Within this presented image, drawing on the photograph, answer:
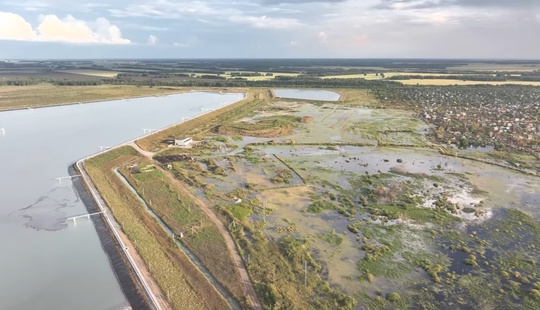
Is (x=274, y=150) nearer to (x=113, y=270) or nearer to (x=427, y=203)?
(x=427, y=203)

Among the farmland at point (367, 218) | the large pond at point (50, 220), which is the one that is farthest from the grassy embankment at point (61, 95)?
the farmland at point (367, 218)

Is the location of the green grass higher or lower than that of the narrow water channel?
higher

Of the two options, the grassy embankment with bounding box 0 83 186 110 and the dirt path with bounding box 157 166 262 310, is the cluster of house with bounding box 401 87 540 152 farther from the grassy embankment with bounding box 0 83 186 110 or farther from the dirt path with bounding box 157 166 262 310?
the grassy embankment with bounding box 0 83 186 110

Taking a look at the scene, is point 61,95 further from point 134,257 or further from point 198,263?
point 198,263

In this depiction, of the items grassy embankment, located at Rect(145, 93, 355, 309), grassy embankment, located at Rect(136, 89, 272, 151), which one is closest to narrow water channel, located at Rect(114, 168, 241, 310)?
grassy embankment, located at Rect(145, 93, 355, 309)

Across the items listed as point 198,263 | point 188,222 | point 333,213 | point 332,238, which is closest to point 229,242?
point 198,263

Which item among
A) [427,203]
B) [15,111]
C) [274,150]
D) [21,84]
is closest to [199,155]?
[274,150]

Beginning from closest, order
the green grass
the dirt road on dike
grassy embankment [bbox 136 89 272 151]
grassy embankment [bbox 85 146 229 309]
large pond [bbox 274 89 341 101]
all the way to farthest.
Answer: grassy embankment [bbox 85 146 229 309]
the dirt road on dike
the green grass
grassy embankment [bbox 136 89 272 151]
large pond [bbox 274 89 341 101]
